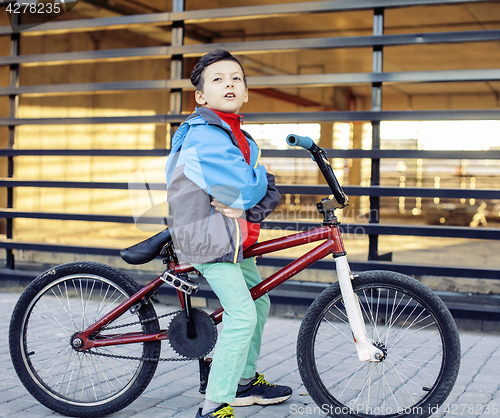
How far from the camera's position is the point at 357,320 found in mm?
2564

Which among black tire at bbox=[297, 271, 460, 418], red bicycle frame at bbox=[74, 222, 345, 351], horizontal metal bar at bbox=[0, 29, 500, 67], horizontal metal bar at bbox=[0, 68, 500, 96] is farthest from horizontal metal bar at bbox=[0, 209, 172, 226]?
black tire at bbox=[297, 271, 460, 418]

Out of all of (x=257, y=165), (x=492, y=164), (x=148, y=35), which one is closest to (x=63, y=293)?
(x=257, y=165)

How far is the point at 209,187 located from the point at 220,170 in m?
0.09

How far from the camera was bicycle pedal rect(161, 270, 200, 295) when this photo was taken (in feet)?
8.67

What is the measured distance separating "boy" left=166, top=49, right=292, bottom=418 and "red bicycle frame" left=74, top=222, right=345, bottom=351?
126mm

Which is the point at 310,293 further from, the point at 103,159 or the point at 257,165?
the point at 103,159

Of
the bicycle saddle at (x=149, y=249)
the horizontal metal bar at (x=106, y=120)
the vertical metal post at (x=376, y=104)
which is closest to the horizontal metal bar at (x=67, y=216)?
the horizontal metal bar at (x=106, y=120)

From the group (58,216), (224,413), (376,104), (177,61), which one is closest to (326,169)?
(224,413)

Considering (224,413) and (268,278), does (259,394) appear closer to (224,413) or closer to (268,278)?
(224,413)

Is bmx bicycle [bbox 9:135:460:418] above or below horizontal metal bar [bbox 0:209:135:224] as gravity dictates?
below

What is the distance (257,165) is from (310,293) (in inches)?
104

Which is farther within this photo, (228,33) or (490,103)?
(490,103)

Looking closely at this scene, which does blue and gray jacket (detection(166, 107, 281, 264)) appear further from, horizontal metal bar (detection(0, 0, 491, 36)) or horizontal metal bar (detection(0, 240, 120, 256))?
horizontal metal bar (detection(0, 240, 120, 256))

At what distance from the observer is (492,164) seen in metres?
22.1
